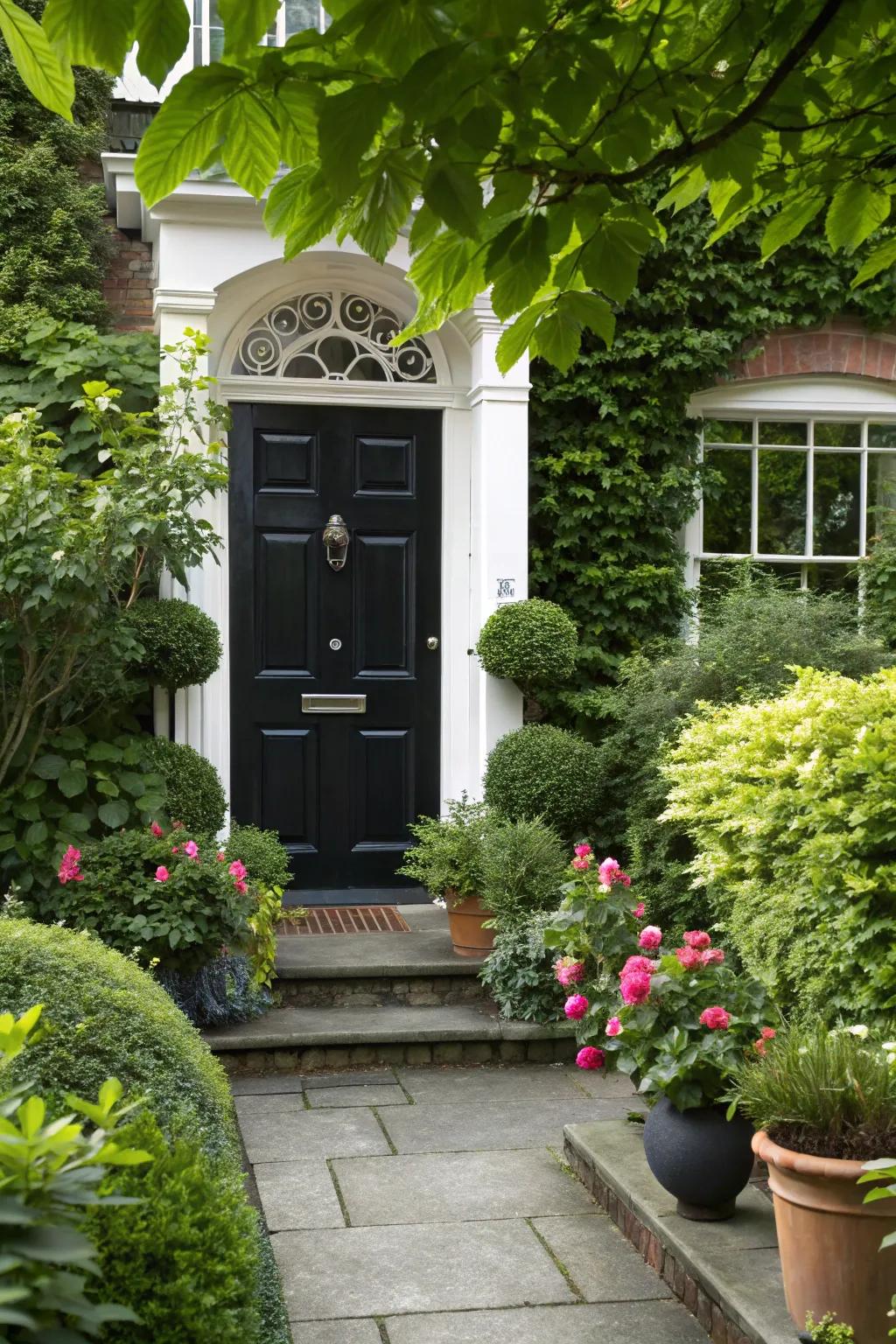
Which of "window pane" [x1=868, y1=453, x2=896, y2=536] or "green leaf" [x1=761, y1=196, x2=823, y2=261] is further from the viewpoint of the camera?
"window pane" [x1=868, y1=453, x2=896, y2=536]

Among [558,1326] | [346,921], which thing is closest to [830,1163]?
[558,1326]

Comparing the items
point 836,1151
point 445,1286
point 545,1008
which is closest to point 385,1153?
point 445,1286

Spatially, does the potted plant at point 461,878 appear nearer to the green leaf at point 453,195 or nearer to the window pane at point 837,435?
the window pane at point 837,435

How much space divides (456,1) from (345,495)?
6.19 meters

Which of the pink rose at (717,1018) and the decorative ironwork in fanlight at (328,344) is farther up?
the decorative ironwork in fanlight at (328,344)

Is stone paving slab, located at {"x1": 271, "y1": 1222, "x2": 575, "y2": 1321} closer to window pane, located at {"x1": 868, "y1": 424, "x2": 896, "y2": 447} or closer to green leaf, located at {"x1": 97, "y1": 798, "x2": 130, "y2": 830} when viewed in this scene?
green leaf, located at {"x1": 97, "y1": 798, "x2": 130, "y2": 830}

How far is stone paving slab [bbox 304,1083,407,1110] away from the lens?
5398 millimetres

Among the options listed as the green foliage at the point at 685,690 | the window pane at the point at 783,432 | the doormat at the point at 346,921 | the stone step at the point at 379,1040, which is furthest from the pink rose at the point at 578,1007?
the window pane at the point at 783,432

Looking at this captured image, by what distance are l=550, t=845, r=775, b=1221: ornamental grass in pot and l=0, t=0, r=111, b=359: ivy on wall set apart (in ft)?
16.1

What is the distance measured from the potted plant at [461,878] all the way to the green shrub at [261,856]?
0.63m

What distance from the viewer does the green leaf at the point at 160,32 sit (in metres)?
1.63

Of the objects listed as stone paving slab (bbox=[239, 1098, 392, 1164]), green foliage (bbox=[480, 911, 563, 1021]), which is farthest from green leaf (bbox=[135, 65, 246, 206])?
green foliage (bbox=[480, 911, 563, 1021])

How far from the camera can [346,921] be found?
7.34m

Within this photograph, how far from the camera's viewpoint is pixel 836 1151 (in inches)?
125
